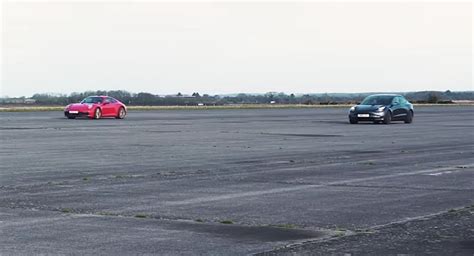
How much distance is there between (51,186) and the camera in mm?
14602

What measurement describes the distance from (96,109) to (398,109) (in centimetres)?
1539

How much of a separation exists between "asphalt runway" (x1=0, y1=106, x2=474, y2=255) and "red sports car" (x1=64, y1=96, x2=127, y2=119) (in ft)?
74.8

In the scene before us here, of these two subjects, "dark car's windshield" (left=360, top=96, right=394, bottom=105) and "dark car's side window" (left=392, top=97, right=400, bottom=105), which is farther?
"dark car's windshield" (left=360, top=96, right=394, bottom=105)

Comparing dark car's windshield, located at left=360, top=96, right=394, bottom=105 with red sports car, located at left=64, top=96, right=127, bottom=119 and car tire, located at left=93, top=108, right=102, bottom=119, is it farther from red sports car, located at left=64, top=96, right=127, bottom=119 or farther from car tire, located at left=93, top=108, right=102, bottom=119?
car tire, located at left=93, top=108, right=102, bottom=119

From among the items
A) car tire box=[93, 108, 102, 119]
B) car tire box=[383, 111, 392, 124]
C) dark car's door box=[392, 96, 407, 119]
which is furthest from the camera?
car tire box=[93, 108, 102, 119]

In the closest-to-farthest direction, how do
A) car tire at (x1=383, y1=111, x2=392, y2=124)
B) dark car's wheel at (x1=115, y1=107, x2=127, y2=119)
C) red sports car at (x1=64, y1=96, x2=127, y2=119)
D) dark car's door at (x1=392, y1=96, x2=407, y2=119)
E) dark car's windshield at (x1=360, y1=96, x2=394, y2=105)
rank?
car tire at (x1=383, y1=111, x2=392, y2=124) → dark car's door at (x1=392, y1=96, x2=407, y2=119) → dark car's windshield at (x1=360, y1=96, x2=394, y2=105) → red sports car at (x1=64, y1=96, x2=127, y2=119) → dark car's wheel at (x1=115, y1=107, x2=127, y2=119)

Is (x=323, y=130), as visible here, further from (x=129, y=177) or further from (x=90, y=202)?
(x=90, y=202)

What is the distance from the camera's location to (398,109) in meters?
42.5

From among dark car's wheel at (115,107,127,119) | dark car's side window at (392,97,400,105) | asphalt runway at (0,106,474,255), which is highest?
dark car's side window at (392,97,400,105)

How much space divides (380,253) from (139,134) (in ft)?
74.8

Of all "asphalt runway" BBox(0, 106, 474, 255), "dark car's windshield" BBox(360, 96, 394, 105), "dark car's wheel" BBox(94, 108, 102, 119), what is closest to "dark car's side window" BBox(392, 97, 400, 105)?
"dark car's windshield" BBox(360, 96, 394, 105)

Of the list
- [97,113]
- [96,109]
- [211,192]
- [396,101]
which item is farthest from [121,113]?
[211,192]

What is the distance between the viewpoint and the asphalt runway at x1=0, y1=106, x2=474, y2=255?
9883 mm

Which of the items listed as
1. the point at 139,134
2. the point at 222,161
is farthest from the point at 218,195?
the point at 139,134
